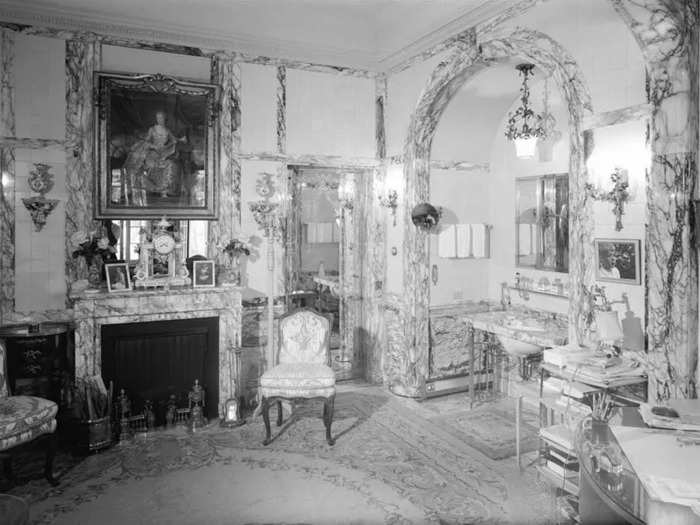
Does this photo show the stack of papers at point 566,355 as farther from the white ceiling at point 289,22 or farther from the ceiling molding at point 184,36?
the ceiling molding at point 184,36

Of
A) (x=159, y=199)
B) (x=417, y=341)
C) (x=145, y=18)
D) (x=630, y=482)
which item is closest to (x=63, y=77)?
(x=145, y=18)

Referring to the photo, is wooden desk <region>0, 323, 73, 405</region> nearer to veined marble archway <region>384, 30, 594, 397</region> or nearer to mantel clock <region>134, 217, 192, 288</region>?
mantel clock <region>134, 217, 192, 288</region>

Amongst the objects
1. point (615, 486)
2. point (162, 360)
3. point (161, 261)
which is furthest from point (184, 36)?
point (615, 486)

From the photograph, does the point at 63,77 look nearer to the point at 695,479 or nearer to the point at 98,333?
the point at 98,333

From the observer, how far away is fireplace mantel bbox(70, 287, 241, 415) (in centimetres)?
532

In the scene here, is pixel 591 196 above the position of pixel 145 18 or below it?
below

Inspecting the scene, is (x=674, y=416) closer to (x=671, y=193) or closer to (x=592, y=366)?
(x=592, y=366)

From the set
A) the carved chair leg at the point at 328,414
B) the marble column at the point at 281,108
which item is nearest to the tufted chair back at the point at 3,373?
the carved chair leg at the point at 328,414

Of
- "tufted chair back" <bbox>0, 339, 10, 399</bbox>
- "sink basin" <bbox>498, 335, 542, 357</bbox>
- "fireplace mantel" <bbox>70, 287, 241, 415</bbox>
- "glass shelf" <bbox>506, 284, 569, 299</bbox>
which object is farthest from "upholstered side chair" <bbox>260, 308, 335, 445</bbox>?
"glass shelf" <bbox>506, 284, 569, 299</bbox>

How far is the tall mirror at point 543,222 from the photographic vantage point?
6.06 metres

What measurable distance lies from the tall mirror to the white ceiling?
6.28 feet

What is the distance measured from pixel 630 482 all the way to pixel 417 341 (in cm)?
428

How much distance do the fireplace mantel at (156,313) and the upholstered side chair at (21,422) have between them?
0.77 m

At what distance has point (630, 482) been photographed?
2252 millimetres
